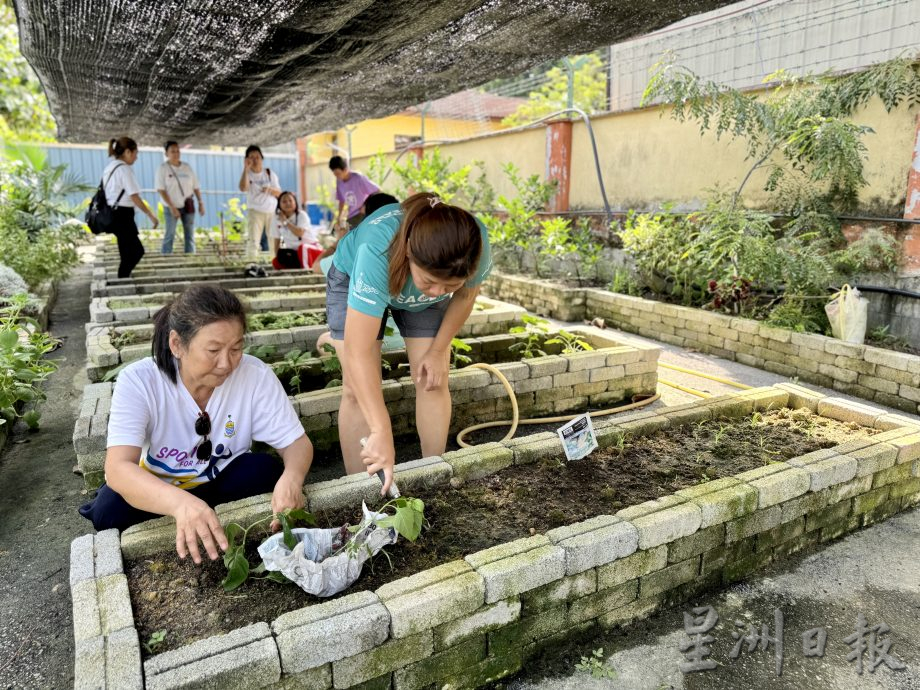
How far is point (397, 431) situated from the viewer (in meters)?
3.82

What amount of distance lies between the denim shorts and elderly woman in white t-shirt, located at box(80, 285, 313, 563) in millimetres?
618

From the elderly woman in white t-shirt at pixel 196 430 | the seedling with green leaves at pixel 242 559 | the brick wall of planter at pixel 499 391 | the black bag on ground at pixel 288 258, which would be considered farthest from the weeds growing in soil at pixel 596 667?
the black bag on ground at pixel 288 258

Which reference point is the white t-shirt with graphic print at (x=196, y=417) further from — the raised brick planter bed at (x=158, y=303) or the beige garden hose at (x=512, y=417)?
the raised brick planter bed at (x=158, y=303)

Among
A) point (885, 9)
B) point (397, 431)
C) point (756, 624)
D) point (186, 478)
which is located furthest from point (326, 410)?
point (885, 9)

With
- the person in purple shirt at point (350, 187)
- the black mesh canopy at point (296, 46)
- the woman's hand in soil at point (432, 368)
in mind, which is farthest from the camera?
the person in purple shirt at point (350, 187)

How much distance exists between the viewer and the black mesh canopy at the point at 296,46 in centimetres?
296

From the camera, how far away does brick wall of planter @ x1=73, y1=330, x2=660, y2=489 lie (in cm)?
334

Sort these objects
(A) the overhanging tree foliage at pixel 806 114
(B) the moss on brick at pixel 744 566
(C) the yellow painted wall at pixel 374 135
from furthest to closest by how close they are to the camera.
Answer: (C) the yellow painted wall at pixel 374 135 → (A) the overhanging tree foliage at pixel 806 114 → (B) the moss on brick at pixel 744 566

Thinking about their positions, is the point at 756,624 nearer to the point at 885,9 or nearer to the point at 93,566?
the point at 93,566

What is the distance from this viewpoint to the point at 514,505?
2.48 m

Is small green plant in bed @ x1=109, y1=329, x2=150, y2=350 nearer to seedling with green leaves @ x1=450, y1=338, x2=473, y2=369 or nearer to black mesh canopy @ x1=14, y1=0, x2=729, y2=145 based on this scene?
black mesh canopy @ x1=14, y1=0, x2=729, y2=145

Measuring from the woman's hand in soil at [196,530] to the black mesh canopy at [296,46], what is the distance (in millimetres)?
2243

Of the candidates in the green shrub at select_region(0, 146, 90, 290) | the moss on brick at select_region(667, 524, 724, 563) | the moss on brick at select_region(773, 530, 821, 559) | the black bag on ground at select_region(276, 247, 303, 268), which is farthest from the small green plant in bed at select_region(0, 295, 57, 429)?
the black bag on ground at select_region(276, 247, 303, 268)

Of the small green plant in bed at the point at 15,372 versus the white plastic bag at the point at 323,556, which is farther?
the small green plant in bed at the point at 15,372
